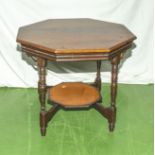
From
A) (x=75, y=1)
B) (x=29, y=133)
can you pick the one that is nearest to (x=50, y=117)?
(x=29, y=133)

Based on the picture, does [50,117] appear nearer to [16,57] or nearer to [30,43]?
[30,43]

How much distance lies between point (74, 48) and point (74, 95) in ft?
1.79

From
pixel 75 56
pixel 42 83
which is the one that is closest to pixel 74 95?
pixel 42 83

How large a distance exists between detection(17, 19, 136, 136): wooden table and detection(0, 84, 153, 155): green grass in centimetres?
10

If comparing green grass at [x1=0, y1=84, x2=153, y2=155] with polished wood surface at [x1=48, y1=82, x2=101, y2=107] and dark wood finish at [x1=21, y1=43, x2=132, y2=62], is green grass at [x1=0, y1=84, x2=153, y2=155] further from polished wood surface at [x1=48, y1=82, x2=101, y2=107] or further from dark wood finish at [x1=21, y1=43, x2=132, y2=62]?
dark wood finish at [x1=21, y1=43, x2=132, y2=62]

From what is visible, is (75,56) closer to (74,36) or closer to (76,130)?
(74,36)

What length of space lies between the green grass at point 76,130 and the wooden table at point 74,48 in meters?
0.10

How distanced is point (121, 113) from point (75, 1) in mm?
985

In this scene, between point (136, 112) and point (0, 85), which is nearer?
point (136, 112)

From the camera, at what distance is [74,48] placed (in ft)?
6.17

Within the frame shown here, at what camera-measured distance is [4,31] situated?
9.09ft

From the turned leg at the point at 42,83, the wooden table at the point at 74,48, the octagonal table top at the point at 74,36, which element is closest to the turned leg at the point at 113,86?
the wooden table at the point at 74,48

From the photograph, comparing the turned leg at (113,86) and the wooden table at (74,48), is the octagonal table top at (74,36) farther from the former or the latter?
the turned leg at (113,86)

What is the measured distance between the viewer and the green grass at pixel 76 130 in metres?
2.13
